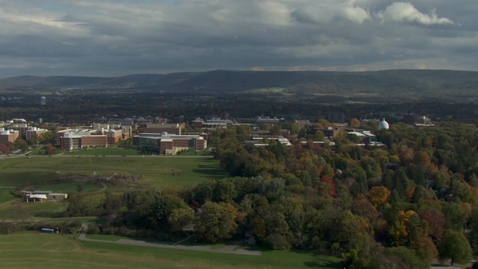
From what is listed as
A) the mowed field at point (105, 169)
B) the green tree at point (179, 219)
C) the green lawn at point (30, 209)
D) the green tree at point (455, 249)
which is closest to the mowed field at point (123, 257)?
the green tree at point (179, 219)

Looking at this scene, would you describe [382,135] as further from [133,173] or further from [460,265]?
[460,265]

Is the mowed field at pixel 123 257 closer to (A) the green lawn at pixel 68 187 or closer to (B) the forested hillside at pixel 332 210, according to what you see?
(B) the forested hillside at pixel 332 210

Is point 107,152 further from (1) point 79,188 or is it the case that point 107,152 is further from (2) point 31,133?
(1) point 79,188

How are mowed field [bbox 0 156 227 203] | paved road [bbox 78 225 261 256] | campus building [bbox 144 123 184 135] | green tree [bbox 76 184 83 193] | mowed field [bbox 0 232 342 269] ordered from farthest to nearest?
campus building [bbox 144 123 184 135], mowed field [bbox 0 156 227 203], green tree [bbox 76 184 83 193], paved road [bbox 78 225 261 256], mowed field [bbox 0 232 342 269]

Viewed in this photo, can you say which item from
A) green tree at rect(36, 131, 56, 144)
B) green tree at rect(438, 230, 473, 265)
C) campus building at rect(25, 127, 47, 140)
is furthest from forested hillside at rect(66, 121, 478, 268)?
campus building at rect(25, 127, 47, 140)

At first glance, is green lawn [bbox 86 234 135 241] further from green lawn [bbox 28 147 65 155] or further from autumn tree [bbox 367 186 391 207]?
green lawn [bbox 28 147 65 155]

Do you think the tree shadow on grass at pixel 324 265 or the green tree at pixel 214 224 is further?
the green tree at pixel 214 224

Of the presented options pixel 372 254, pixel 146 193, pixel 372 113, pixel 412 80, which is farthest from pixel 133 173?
pixel 412 80
